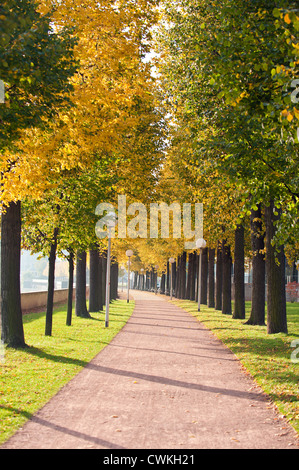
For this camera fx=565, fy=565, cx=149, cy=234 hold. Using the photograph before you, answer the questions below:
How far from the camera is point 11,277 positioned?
13031 millimetres

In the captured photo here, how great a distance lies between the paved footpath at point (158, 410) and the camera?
5.89m

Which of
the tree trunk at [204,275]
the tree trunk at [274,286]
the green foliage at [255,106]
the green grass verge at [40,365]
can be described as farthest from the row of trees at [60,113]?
the tree trunk at [204,275]

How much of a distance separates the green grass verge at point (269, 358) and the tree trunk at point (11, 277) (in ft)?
17.1

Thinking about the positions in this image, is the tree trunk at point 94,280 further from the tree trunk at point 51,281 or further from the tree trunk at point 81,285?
the tree trunk at point 51,281

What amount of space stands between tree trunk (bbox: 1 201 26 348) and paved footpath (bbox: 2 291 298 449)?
224 centimetres

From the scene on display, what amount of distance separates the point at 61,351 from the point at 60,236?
4.26m

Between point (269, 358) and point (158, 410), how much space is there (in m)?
5.73

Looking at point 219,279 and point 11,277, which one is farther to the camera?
point 219,279

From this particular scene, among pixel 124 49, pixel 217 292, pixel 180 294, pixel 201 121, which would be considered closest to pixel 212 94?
pixel 201 121

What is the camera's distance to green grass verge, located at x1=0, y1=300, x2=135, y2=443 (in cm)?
736

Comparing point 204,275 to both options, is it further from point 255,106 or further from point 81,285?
point 255,106

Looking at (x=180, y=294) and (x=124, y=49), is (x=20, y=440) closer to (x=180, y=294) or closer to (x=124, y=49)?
(x=124, y=49)

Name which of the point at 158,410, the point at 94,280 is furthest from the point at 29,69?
the point at 94,280

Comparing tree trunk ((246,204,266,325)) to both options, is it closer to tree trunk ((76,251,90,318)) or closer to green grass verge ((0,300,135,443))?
green grass verge ((0,300,135,443))
